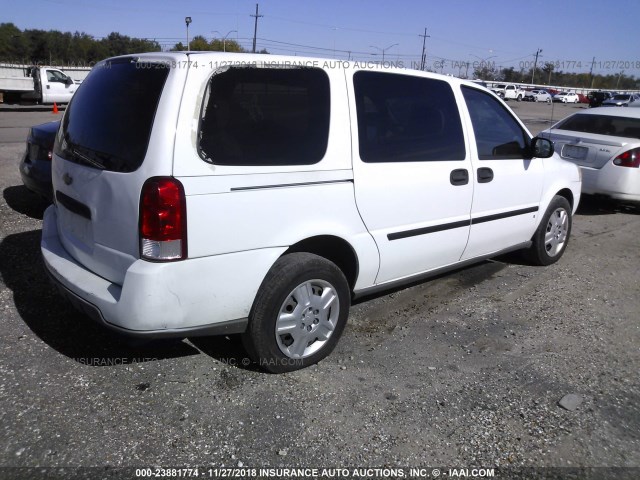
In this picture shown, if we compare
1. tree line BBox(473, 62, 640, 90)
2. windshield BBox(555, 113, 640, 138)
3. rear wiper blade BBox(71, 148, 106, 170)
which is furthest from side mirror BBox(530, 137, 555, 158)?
tree line BBox(473, 62, 640, 90)

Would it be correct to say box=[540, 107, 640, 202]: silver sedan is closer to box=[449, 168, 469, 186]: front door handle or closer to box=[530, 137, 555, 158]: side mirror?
box=[530, 137, 555, 158]: side mirror

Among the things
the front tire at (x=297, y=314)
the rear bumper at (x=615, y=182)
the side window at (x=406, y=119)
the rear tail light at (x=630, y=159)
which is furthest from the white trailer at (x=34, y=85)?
the front tire at (x=297, y=314)

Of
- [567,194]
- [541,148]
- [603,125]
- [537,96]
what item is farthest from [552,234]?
[537,96]

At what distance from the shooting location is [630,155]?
750cm

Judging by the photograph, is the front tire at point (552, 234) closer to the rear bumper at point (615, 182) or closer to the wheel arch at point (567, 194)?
the wheel arch at point (567, 194)

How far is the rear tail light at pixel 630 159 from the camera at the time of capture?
7492 mm

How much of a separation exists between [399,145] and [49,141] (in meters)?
4.08

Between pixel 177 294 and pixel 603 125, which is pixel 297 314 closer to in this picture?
pixel 177 294

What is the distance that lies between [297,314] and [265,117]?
1174 mm

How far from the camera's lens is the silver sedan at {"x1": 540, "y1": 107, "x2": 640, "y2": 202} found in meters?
7.52

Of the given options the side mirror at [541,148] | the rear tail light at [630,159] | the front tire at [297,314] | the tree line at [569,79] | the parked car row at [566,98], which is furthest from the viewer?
the tree line at [569,79]

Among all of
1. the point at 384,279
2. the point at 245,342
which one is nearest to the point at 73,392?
the point at 245,342

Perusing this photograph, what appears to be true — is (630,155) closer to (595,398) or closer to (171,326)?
(595,398)

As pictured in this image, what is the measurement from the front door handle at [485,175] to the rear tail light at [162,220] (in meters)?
2.56
